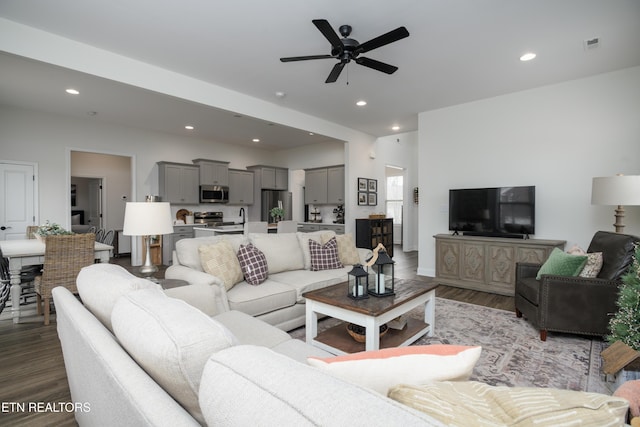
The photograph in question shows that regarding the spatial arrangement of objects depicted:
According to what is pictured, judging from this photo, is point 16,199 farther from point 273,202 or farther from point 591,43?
point 591,43

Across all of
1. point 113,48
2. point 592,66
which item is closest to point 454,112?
point 592,66

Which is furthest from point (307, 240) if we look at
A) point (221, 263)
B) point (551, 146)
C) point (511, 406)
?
point (551, 146)

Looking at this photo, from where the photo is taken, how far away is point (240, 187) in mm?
7781

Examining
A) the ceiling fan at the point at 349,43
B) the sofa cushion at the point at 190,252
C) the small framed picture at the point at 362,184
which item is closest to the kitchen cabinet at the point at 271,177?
the small framed picture at the point at 362,184

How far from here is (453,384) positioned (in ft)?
2.14

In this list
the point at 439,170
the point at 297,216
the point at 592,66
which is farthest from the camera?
the point at 297,216

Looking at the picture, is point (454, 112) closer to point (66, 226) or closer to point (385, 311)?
point (385, 311)

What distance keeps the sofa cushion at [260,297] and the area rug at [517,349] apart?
36cm

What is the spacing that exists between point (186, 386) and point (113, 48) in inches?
146

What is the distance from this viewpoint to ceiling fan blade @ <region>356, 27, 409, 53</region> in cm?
232

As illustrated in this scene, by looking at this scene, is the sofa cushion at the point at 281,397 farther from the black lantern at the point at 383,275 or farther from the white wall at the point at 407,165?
the white wall at the point at 407,165

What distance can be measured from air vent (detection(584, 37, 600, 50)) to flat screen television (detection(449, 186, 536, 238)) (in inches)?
67.4

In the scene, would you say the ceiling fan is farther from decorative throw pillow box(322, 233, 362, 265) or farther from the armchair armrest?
the armchair armrest

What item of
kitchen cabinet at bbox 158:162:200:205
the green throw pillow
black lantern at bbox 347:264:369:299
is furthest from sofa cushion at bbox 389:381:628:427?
kitchen cabinet at bbox 158:162:200:205
